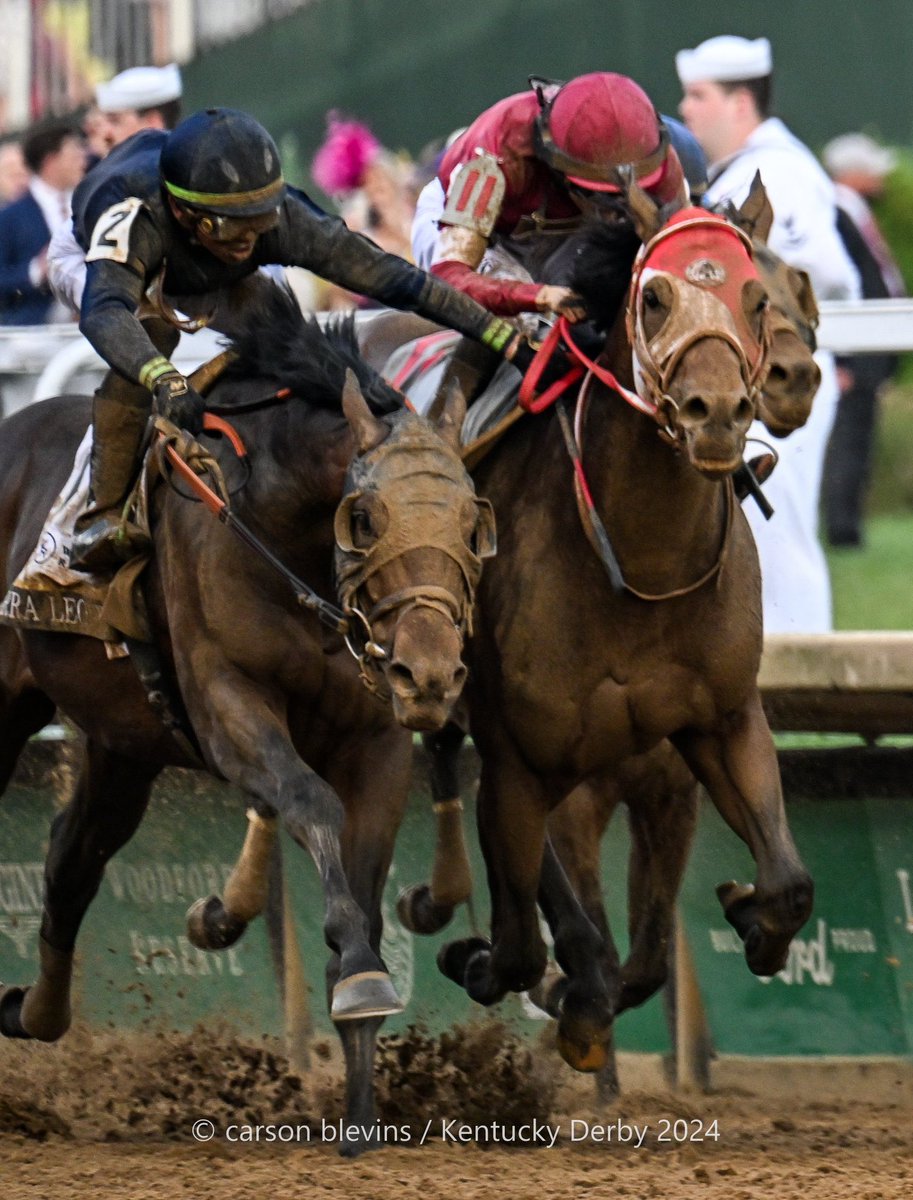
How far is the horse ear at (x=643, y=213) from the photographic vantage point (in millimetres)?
5543

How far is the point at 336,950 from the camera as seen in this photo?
215 inches

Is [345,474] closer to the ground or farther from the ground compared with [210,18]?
closer to the ground

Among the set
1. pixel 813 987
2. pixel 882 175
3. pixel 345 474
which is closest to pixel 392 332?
pixel 345 474

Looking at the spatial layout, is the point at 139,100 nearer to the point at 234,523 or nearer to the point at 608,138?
the point at 608,138

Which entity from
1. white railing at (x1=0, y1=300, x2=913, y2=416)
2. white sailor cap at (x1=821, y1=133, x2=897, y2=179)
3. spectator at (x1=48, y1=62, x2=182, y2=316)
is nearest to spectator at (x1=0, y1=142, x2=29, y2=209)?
spectator at (x1=48, y1=62, x2=182, y2=316)

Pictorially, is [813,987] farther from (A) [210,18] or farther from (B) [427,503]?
(A) [210,18]

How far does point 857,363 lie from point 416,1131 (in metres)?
3.74

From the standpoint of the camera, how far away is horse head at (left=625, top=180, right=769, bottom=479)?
5.14 m

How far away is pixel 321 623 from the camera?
585cm

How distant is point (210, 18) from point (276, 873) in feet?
9.72

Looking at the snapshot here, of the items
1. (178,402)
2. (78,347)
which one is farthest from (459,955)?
(78,347)

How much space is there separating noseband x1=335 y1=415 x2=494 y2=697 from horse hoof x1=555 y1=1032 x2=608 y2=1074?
1.35 m

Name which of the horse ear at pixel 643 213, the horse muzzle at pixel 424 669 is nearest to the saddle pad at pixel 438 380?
the horse ear at pixel 643 213

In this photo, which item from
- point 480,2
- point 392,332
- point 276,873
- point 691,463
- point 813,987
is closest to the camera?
point 691,463
